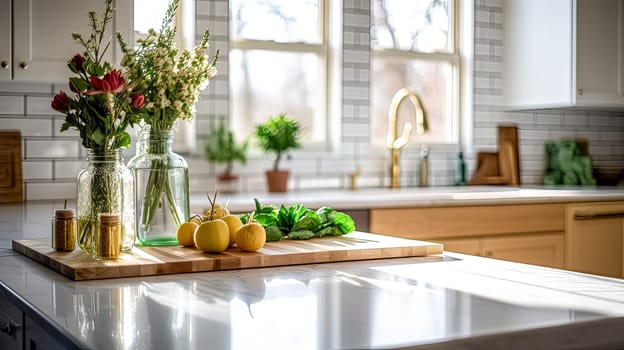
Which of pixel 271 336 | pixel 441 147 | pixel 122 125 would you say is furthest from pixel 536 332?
pixel 441 147

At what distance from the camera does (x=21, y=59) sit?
3375 millimetres

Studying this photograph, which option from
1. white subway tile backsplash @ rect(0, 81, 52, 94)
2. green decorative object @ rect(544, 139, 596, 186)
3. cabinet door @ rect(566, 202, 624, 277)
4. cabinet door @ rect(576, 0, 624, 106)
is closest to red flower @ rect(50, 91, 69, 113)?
white subway tile backsplash @ rect(0, 81, 52, 94)

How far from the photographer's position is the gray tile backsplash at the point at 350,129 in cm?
383

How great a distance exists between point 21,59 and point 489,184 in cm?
279

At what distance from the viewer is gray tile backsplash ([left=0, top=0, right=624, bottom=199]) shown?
383cm

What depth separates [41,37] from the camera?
3408mm

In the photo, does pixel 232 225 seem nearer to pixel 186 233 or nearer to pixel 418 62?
pixel 186 233

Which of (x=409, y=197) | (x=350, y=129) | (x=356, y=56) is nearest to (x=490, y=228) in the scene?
(x=409, y=197)

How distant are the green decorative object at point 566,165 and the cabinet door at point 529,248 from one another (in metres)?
1.01

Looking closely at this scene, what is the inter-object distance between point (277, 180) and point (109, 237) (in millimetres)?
2359

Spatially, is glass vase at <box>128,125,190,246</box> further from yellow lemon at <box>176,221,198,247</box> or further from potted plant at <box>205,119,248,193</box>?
potted plant at <box>205,119,248,193</box>

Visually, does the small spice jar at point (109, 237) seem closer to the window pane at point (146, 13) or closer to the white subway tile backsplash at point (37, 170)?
the white subway tile backsplash at point (37, 170)

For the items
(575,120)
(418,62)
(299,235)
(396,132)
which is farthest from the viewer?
(575,120)

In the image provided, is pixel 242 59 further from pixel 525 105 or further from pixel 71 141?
pixel 525 105
